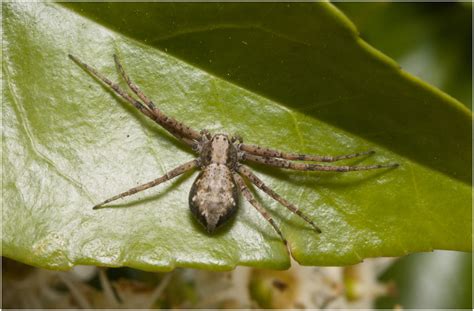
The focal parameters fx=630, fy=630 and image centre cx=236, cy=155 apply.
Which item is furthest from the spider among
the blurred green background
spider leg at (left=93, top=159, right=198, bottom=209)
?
the blurred green background

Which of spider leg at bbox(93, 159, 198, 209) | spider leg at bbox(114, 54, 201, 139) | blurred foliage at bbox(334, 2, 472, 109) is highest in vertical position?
blurred foliage at bbox(334, 2, 472, 109)

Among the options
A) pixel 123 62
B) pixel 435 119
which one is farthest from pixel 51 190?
pixel 435 119

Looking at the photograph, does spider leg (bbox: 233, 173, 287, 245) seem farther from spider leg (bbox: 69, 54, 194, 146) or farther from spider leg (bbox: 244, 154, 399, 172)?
spider leg (bbox: 69, 54, 194, 146)

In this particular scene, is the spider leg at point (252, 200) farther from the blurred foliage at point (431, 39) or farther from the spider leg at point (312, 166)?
the blurred foliage at point (431, 39)

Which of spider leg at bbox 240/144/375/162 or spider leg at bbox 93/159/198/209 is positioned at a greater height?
spider leg at bbox 240/144/375/162

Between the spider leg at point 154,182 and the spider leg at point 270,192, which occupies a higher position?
the spider leg at point 270,192

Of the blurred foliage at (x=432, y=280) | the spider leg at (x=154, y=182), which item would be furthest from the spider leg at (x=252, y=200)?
the blurred foliage at (x=432, y=280)

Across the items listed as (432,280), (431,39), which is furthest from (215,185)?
(431,39)
